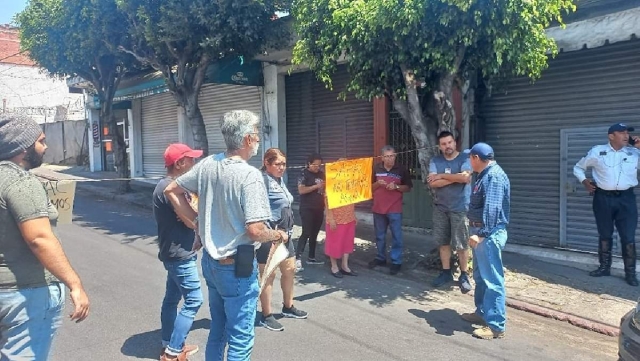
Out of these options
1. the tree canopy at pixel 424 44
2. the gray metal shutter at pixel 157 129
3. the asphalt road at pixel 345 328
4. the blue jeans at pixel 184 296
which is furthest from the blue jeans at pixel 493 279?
the gray metal shutter at pixel 157 129

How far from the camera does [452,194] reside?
6012 mm

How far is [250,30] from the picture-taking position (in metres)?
10.0

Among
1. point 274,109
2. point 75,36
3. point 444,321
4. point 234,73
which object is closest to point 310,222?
point 444,321

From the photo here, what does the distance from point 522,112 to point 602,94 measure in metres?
1.16

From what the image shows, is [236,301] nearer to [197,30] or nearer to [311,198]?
[311,198]

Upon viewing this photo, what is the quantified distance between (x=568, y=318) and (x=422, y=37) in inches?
128

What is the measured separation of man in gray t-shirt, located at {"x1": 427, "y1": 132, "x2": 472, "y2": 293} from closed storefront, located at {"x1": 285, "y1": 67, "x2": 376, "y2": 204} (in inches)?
172

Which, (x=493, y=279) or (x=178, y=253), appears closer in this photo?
(x=178, y=253)

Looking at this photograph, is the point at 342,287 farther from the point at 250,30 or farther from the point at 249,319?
the point at 250,30

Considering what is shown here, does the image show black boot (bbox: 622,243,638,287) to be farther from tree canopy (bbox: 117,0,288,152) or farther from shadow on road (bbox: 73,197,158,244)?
tree canopy (bbox: 117,0,288,152)

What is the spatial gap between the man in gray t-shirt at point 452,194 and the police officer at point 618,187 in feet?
5.34

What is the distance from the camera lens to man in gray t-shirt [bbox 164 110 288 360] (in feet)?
10.0

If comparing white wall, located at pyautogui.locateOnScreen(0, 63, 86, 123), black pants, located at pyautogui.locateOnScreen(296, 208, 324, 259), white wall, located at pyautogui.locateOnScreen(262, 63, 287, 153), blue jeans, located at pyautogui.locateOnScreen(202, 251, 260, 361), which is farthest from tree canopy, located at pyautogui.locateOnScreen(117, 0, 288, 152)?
white wall, located at pyautogui.locateOnScreen(0, 63, 86, 123)

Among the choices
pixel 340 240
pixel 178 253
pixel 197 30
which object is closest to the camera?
pixel 178 253
